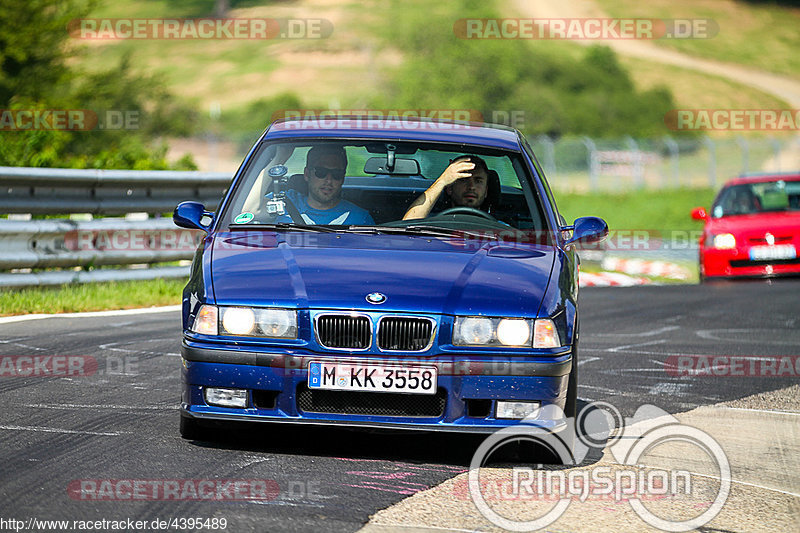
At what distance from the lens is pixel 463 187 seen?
6938 mm

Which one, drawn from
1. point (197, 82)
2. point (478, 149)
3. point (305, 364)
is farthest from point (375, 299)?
point (197, 82)

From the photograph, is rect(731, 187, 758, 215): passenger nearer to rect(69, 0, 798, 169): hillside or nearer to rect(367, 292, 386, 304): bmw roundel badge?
rect(367, 292, 386, 304): bmw roundel badge

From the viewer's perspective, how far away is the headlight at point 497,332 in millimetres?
5539

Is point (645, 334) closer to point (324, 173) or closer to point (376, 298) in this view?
point (324, 173)

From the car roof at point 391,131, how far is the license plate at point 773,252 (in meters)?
10.0

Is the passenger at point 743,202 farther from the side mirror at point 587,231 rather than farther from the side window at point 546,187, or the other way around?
the side mirror at point 587,231

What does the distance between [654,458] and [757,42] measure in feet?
329

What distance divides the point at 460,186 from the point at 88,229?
5.75 m

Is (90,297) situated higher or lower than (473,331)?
lower

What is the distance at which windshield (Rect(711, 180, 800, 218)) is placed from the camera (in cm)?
1780

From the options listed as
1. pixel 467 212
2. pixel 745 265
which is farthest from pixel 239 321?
pixel 745 265

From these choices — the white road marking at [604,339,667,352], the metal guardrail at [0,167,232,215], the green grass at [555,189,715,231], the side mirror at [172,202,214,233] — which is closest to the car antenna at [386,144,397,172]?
the side mirror at [172,202,214,233]

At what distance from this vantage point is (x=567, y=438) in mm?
5840

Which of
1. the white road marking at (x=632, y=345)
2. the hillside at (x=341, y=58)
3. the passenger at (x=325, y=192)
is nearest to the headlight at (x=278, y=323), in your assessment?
the passenger at (x=325, y=192)
